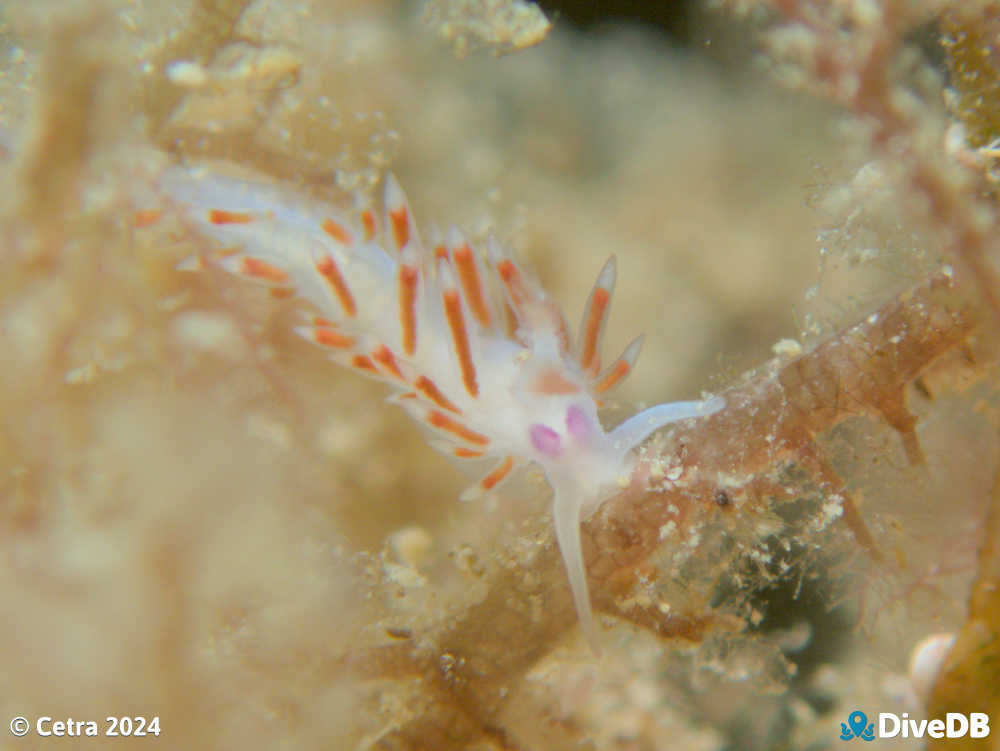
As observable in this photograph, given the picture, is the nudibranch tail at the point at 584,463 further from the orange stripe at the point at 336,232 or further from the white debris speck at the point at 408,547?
the orange stripe at the point at 336,232

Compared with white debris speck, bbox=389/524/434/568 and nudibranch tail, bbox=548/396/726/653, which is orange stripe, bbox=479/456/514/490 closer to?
nudibranch tail, bbox=548/396/726/653

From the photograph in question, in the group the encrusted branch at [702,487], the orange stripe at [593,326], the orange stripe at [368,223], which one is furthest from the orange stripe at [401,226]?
the encrusted branch at [702,487]

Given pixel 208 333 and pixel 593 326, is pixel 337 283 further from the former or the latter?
pixel 593 326

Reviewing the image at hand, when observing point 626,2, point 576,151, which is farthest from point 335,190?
point 626,2

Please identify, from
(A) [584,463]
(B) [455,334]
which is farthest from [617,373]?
(B) [455,334]

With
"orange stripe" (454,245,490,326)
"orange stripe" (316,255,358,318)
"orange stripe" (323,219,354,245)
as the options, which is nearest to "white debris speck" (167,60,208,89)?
"orange stripe" (323,219,354,245)

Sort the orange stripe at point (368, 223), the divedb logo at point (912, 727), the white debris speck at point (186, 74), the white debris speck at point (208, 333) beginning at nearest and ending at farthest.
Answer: the divedb logo at point (912, 727) < the white debris speck at point (208, 333) < the white debris speck at point (186, 74) < the orange stripe at point (368, 223)
